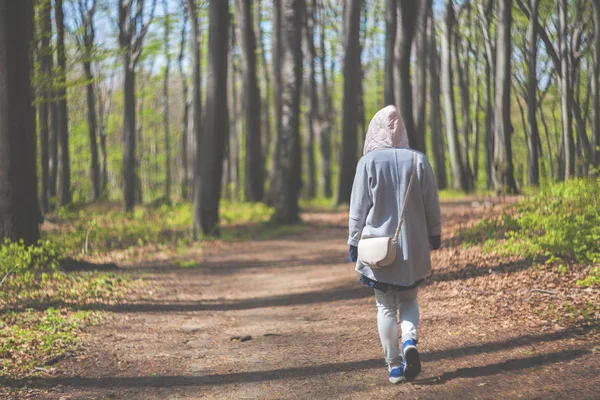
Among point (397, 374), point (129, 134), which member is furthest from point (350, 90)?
point (397, 374)

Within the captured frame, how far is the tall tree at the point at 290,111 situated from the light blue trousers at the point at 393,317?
11.8 metres

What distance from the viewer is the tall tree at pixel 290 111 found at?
51.3 ft

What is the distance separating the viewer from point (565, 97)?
16.2 meters

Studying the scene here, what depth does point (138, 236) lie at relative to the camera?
1434 centimetres

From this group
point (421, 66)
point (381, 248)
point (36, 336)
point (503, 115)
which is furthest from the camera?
point (421, 66)

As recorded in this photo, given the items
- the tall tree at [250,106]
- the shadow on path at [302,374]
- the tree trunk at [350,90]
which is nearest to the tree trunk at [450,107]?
the tree trunk at [350,90]

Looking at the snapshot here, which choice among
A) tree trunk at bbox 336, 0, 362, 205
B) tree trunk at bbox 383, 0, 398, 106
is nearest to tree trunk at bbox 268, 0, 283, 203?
tree trunk at bbox 336, 0, 362, 205

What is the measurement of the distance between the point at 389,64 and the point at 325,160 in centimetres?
875

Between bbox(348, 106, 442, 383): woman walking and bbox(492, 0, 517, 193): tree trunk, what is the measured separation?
11.2 metres

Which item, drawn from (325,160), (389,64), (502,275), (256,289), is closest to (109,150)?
(325,160)

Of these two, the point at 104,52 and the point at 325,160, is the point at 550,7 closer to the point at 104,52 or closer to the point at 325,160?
the point at 325,160

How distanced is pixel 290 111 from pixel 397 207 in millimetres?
11828

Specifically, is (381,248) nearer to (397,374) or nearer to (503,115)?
(397,374)

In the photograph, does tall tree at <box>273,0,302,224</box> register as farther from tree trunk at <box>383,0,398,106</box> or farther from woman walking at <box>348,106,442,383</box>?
woman walking at <box>348,106,442,383</box>
